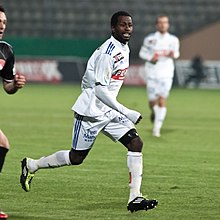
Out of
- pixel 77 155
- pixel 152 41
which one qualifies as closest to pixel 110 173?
pixel 77 155

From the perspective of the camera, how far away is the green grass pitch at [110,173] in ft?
28.7

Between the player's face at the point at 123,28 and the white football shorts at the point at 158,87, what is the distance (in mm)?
8502

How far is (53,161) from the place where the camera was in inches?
380

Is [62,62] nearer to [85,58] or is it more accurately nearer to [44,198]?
[85,58]

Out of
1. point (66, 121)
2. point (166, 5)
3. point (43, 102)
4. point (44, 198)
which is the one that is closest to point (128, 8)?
point (166, 5)

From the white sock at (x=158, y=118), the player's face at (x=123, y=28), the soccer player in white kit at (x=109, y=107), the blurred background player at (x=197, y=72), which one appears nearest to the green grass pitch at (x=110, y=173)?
the white sock at (x=158, y=118)

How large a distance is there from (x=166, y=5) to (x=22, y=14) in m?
6.23

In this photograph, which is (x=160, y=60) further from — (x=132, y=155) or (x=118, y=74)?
(x=132, y=155)

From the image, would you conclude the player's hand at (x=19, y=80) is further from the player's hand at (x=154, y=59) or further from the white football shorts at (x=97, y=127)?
the player's hand at (x=154, y=59)

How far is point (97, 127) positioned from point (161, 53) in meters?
8.97

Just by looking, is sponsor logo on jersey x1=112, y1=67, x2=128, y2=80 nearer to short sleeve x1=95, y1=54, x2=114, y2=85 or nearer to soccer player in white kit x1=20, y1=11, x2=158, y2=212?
soccer player in white kit x1=20, y1=11, x2=158, y2=212

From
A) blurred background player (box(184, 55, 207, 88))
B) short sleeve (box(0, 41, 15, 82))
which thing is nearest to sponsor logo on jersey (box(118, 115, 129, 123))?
short sleeve (box(0, 41, 15, 82))

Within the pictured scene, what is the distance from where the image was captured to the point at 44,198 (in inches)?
372

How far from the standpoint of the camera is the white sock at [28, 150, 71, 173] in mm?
9508
